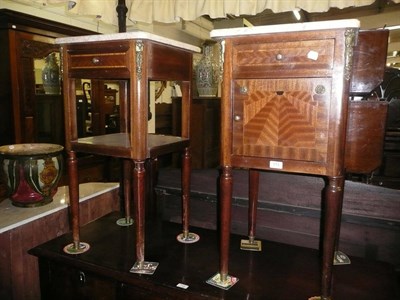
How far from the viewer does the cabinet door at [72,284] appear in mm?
1385

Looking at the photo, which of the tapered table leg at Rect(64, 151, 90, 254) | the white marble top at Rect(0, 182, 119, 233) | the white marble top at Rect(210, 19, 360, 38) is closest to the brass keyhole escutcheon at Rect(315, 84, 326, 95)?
the white marble top at Rect(210, 19, 360, 38)

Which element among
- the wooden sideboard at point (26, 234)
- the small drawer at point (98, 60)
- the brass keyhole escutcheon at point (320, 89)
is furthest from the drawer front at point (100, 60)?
the wooden sideboard at point (26, 234)

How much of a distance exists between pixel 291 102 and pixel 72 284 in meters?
1.25

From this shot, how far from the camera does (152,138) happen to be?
1648 millimetres

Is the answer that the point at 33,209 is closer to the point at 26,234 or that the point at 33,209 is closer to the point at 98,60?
the point at 26,234

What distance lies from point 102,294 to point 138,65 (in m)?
0.99

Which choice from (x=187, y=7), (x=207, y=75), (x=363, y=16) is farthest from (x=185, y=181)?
(x=363, y=16)

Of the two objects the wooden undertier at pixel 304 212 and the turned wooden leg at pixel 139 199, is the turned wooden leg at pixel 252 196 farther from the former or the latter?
the turned wooden leg at pixel 139 199

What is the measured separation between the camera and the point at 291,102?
1.09m

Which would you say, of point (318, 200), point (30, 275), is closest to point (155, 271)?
point (30, 275)

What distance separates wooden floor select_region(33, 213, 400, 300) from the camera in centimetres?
120

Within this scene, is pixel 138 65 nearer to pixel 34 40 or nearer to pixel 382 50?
pixel 382 50

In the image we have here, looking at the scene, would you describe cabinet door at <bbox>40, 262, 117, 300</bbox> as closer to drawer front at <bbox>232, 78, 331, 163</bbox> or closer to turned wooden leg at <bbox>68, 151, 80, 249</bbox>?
turned wooden leg at <bbox>68, 151, 80, 249</bbox>

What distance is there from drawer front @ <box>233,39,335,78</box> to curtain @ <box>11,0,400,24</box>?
87 cm
